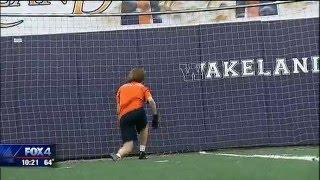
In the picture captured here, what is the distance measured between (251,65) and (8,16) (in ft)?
17.2

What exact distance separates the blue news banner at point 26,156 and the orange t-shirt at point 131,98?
171 cm

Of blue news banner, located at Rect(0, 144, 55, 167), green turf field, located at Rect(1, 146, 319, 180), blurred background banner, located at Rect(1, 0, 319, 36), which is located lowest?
green turf field, located at Rect(1, 146, 319, 180)

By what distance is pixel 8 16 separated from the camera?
13.8 m

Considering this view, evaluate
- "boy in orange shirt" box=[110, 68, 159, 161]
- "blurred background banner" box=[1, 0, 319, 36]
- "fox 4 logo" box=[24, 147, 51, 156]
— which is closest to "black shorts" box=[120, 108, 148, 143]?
"boy in orange shirt" box=[110, 68, 159, 161]

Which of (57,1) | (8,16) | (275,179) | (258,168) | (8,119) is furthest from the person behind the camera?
(57,1)

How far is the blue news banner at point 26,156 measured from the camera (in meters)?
9.94

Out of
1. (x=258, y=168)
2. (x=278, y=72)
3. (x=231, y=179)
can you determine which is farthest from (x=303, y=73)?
(x=231, y=179)

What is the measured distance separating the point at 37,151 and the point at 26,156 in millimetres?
188

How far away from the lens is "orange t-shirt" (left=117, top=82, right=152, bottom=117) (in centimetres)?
930

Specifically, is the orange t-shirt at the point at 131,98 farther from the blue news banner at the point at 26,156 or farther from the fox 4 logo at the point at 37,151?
the fox 4 logo at the point at 37,151

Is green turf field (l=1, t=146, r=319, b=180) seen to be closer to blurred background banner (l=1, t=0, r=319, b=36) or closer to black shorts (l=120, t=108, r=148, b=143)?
black shorts (l=120, t=108, r=148, b=143)

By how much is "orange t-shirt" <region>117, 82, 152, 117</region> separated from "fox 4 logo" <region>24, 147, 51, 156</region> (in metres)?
1.81

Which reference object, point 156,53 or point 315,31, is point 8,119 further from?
point 315,31

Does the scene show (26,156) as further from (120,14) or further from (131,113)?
(120,14)
